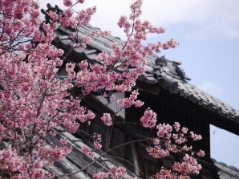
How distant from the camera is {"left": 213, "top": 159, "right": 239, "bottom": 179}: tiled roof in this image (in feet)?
34.1

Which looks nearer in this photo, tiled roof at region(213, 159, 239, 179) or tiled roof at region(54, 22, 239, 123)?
tiled roof at region(54, 22, 239, 123)

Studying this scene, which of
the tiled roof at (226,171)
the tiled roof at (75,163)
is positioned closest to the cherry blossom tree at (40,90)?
the tiled roof at (75,163)

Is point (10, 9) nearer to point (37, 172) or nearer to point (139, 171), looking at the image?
point (37, 172)

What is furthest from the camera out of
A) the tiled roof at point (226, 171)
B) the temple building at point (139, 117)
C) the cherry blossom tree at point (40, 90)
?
the tiled roof at point (226, 171)

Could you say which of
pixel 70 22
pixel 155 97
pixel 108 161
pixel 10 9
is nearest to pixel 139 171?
pixel 108 161

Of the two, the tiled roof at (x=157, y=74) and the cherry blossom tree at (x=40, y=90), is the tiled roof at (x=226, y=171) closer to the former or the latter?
the tiled roof at (x=157, y=74)

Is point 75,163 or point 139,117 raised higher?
point 139,117

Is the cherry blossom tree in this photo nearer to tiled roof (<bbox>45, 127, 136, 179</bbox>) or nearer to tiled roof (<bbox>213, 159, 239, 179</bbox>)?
tiled roof (<bbox>45, 127, 136, 179</bbox>)

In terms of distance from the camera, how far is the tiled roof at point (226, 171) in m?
10.4

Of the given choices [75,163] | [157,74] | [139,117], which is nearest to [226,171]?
[139,117]

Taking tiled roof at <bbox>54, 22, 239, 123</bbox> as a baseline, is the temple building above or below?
below

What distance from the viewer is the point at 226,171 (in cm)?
1105

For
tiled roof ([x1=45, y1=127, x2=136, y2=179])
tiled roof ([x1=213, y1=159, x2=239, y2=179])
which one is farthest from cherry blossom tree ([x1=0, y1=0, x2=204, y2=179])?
tiled roof ([x1=213, y1=159, x2=239, y2=179])

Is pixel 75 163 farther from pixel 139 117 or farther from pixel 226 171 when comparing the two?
pixel 226 171
